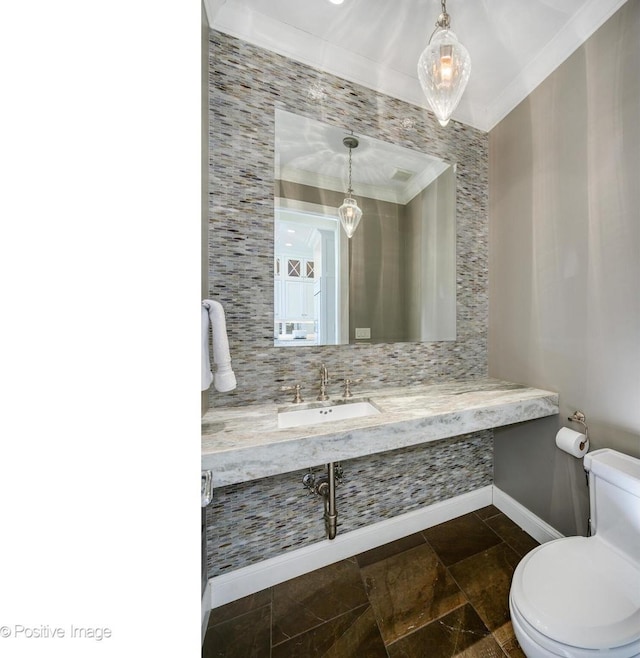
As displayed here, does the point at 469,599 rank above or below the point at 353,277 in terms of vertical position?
below

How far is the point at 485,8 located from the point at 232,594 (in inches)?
118

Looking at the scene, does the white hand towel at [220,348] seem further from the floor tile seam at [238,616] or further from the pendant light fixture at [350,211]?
the floor tile seam at [238,616]

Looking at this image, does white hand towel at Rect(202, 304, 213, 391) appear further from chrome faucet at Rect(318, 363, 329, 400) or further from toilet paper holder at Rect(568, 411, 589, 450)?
toilet paper holder at Rect(568, 411, 589, 450)

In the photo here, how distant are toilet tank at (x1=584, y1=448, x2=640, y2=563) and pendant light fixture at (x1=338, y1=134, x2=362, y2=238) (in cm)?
153

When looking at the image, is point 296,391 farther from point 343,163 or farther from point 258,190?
point 343,163

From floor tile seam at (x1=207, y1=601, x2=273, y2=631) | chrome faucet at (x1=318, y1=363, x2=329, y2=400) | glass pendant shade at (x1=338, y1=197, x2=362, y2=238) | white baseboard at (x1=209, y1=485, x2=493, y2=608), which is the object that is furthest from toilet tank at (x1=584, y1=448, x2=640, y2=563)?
glass pendant shade at (x1=338, y1=197, x2=362, y2=238)

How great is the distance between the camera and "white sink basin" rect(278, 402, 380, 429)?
4.18 ft

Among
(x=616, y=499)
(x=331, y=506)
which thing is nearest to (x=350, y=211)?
(x=331, y=506)

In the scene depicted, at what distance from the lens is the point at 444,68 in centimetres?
102

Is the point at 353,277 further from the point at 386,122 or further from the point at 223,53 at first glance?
the point at 223,53

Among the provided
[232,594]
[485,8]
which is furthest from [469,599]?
[485,8]
